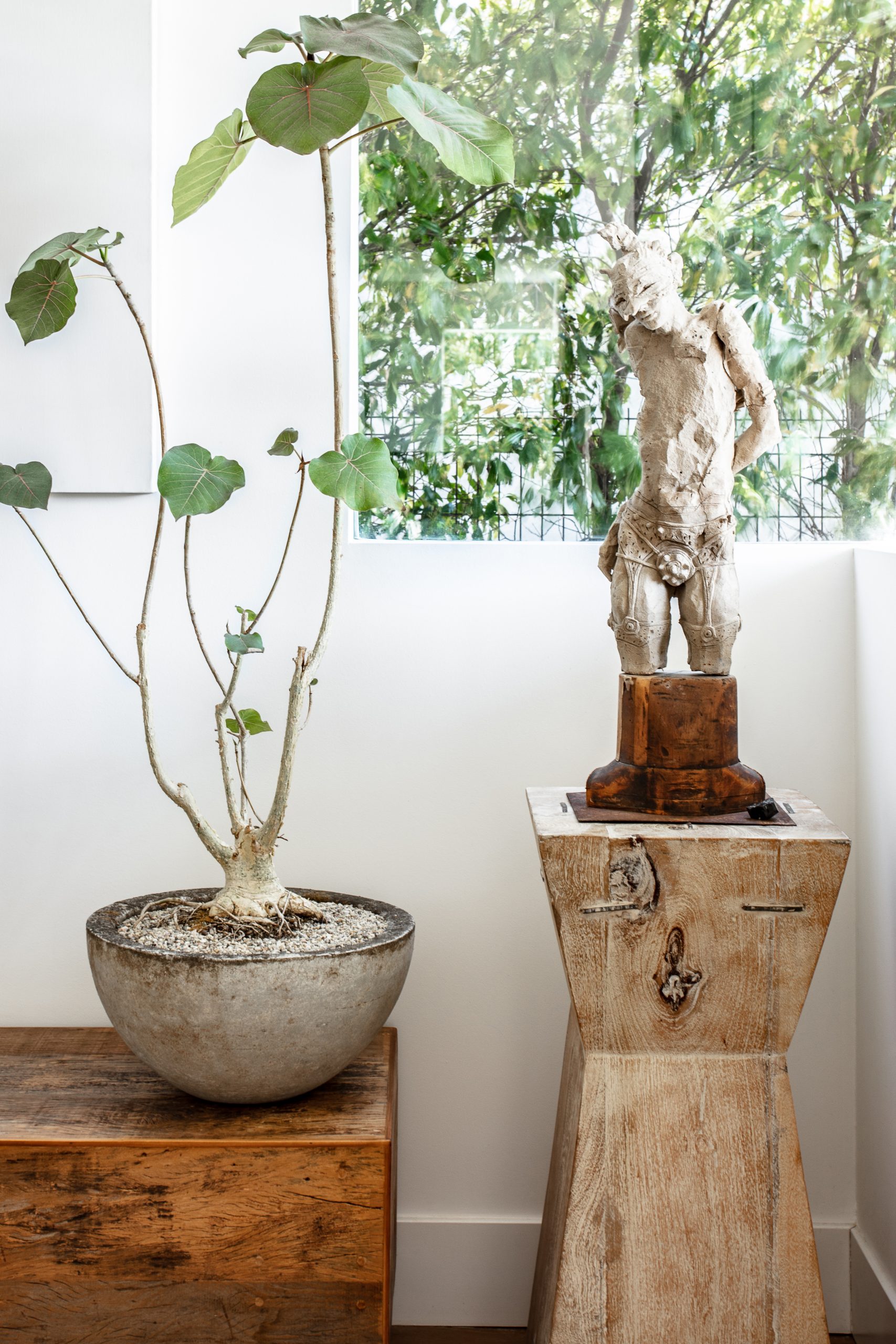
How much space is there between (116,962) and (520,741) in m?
0.77

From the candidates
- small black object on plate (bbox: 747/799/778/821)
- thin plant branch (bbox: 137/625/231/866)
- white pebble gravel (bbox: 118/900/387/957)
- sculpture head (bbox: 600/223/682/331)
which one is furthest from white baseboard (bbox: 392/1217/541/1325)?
sculpture head (bbox: 600/223/682/331)

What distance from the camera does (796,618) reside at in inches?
72.4

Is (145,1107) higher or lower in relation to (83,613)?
lower

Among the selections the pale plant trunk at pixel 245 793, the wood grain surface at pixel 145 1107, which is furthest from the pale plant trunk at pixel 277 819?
the wood grain surface at pixel 145 1107

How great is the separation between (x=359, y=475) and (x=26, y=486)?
0.56 metres

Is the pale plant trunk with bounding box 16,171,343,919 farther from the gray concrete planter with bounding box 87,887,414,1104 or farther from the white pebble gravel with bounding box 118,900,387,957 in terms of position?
the gray concrete planter with bounding box 87,887,414,1104

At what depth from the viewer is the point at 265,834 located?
1.53m

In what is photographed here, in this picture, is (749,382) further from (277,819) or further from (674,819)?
(277,819)

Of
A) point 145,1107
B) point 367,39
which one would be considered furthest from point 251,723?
point 367,39

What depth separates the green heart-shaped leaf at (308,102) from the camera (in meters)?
1.26

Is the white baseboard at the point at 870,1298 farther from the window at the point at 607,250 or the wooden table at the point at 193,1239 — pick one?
the window at the point at 607,250

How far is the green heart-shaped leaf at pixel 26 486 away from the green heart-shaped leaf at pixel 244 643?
39 cm

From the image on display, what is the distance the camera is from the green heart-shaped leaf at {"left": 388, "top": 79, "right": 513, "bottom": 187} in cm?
132

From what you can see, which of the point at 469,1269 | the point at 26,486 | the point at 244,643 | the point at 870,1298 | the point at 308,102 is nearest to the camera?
the point at 308,102
